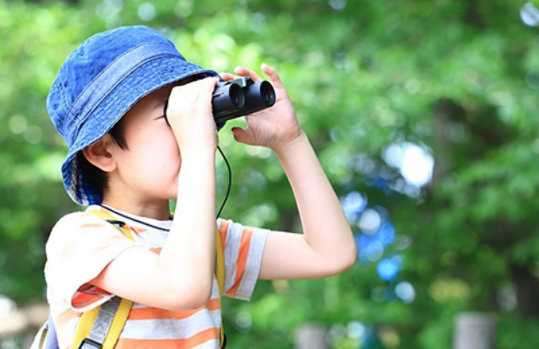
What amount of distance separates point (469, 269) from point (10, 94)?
13.5 ft

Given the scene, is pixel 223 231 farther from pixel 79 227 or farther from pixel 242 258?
pixel 79 227

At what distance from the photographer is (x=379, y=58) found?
4.45 m

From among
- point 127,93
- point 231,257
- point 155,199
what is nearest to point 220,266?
point 231,257

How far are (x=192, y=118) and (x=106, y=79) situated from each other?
19 cm

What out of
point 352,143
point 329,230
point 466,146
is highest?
point 329,230

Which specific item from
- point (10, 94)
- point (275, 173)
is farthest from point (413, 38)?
point (10, 94)

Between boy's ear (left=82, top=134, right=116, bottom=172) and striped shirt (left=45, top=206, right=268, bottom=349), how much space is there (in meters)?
0.08

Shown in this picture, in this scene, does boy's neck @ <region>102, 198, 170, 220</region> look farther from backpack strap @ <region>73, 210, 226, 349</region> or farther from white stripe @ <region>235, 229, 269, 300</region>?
white stripe @ <region>235, 229, 269, 300</region>

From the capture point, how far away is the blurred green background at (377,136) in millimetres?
3988

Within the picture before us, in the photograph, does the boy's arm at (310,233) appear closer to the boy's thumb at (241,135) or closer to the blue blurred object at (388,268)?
the boy's thumb at (241,135)

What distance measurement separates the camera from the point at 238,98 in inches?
48.4

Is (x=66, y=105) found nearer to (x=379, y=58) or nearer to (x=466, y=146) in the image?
(x=379, y=58)

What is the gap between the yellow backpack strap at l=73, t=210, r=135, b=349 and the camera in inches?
45.8

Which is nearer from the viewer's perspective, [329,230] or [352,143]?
[329,230]
